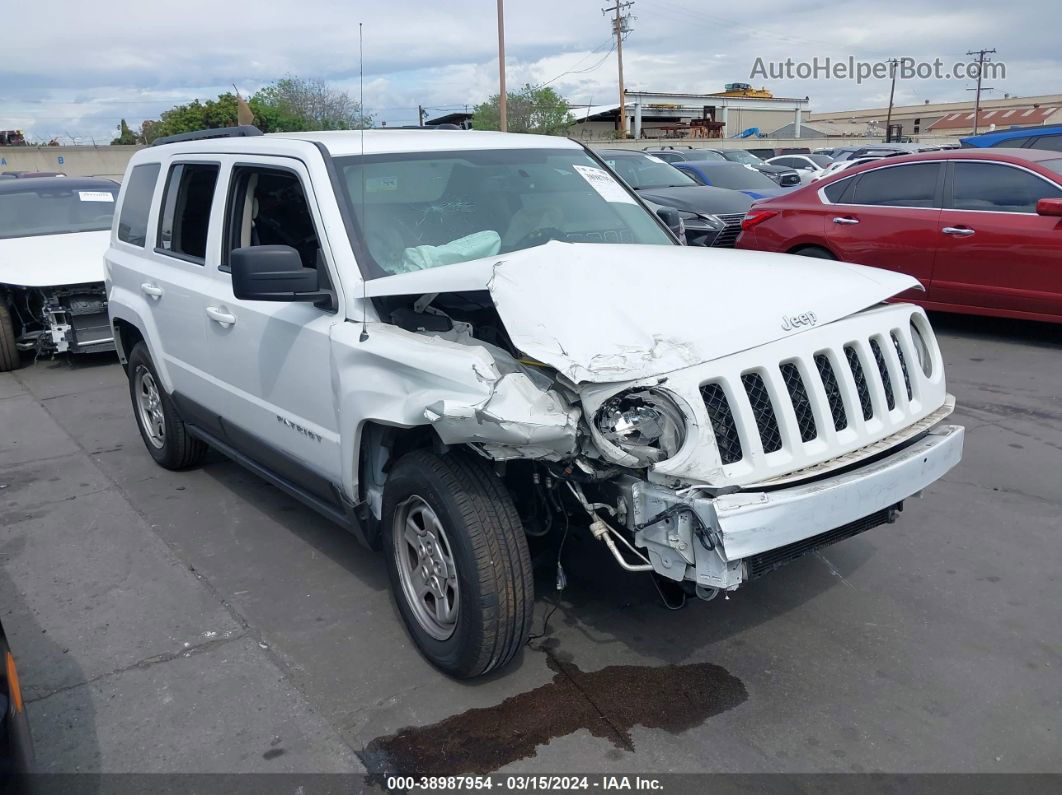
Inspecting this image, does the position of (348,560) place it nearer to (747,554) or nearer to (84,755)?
(84,755)

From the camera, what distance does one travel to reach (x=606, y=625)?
375 centimetres

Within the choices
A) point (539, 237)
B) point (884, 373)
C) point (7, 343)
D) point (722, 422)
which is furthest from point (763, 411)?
point (7, 343)

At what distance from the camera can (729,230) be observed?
1109 cm

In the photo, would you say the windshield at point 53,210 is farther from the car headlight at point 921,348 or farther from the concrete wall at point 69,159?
the concrete wall at point 69,159

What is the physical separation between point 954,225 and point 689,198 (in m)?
4.53

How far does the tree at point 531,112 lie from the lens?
190 feet

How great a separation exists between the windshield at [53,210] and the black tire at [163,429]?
15.0 ft

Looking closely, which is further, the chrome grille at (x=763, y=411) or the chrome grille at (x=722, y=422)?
the chrome grille at (x=763, y=411)

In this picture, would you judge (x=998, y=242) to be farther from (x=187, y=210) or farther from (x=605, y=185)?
(x=187, y=210)

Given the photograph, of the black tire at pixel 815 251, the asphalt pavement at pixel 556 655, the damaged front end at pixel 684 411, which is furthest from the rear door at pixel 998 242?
the damaged front end at pixel 684 411

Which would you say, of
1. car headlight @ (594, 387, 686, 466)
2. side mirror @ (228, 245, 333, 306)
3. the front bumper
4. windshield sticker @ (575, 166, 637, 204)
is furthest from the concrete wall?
the front bumper

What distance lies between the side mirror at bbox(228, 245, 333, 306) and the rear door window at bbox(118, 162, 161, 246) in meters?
2.29

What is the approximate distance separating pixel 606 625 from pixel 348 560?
138 cm

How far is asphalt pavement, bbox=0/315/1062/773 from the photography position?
3.01 metres
